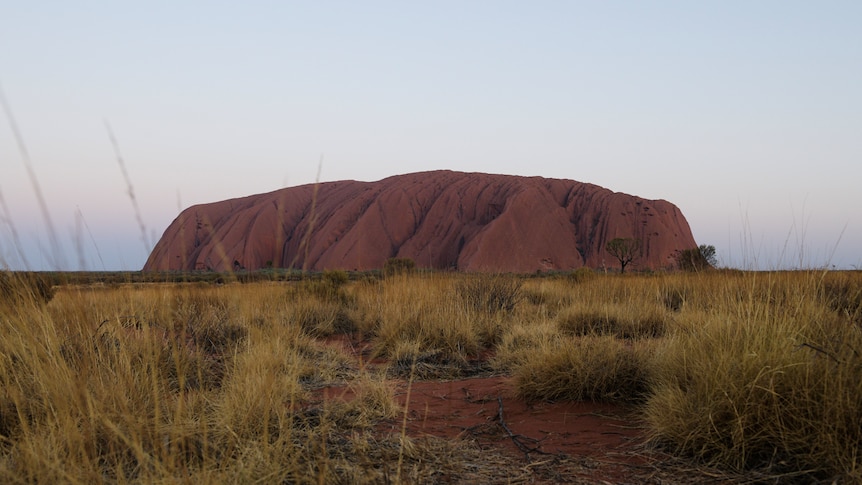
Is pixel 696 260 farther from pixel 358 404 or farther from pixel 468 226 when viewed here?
pixel 468 226

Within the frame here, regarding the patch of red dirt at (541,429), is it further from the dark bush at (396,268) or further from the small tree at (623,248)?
the small tree at (623,248)

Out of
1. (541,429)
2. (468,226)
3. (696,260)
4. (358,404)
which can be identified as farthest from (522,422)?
(468,226)

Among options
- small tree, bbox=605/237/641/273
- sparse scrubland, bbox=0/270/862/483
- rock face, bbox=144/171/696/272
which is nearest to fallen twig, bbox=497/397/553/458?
sparse scrubland, bbox=0/270/862/483

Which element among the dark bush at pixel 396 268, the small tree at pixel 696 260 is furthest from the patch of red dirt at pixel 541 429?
the dark bush at pixel 396 268

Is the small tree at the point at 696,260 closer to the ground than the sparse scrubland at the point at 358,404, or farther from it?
closer to the ground

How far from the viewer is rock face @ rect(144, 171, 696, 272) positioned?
171 ft

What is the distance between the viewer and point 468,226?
5578cm

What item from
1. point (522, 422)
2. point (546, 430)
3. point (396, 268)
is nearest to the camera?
point (546, 430)

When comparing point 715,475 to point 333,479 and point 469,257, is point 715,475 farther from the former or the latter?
point 469,257

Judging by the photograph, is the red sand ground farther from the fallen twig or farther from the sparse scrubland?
the sparse scrubland

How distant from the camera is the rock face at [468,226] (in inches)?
2056

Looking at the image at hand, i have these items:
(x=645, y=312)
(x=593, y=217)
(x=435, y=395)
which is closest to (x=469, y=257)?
Result: (x=593, y=217)

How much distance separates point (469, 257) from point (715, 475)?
47.9 metres

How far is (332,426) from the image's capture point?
3.37 metres
